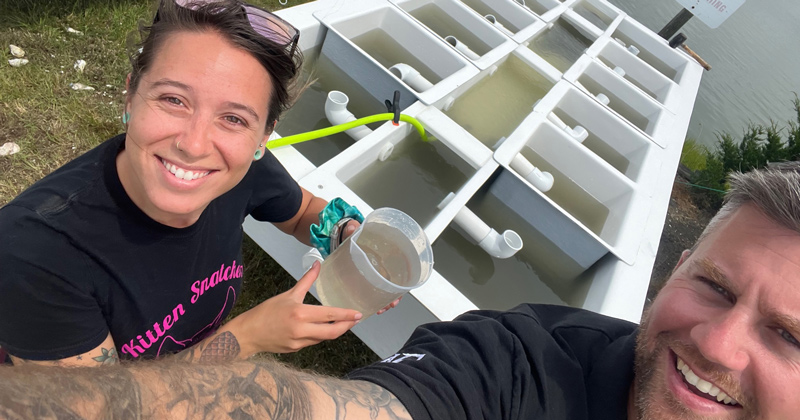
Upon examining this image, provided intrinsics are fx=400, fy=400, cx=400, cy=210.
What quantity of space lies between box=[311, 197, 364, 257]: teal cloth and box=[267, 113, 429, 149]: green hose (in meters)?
0.75

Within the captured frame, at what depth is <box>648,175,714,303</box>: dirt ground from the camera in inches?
168

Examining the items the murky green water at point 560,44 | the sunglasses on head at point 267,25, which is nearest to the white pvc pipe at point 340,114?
the sunglasses on head at point 267,25

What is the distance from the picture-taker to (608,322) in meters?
1.43

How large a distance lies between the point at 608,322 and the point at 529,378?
1.56 ft

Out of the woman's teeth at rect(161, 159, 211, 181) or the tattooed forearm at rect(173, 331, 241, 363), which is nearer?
the woman's teeth at rect(161, 159, 211, 181)

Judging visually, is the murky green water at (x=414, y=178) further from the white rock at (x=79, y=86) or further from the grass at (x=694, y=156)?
the grass at (x=694, y=156)

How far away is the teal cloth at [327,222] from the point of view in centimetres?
168

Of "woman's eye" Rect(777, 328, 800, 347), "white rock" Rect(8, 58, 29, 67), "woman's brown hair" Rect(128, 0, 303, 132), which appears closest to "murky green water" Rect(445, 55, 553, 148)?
"woman's brown hair" Rect(128, 0, 303, 132)

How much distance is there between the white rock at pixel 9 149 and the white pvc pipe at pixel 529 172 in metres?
3.22

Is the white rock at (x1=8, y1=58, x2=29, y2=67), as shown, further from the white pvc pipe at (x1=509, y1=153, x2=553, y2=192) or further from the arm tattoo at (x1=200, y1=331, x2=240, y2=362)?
the white pvc pipe at (x1=509, y1=153, x2=553, y2=192)

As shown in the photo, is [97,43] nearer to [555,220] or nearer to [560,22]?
[555,220]

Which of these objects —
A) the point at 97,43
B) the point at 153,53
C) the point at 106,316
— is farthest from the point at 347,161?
the point at 97,43

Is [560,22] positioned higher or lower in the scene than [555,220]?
higher

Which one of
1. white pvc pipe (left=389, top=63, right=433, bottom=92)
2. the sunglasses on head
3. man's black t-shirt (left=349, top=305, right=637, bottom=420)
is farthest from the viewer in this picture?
white pvc pipe (left=389, top=63, right=433, bottom=92)
